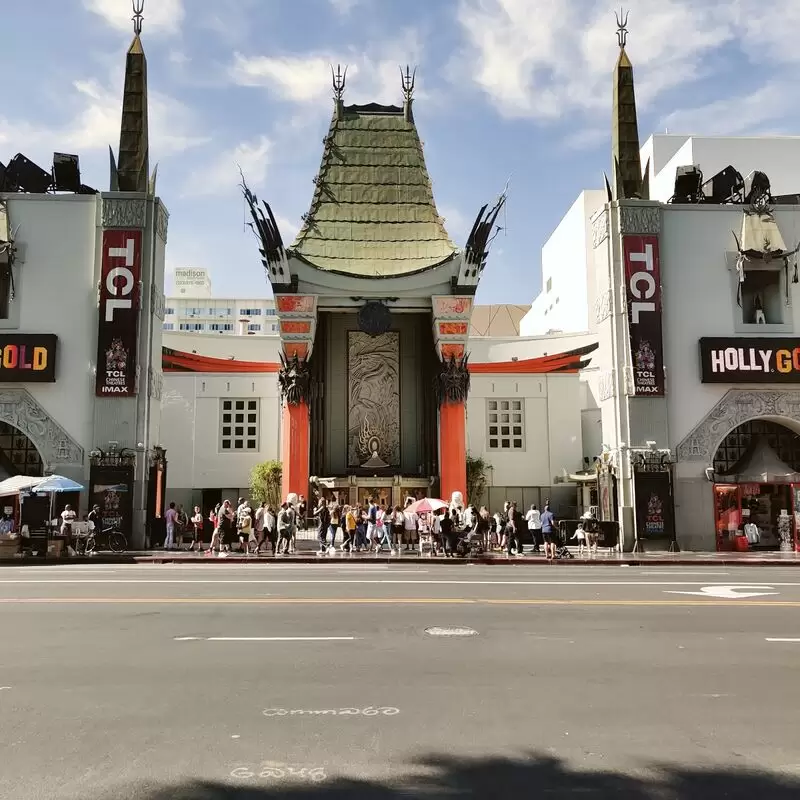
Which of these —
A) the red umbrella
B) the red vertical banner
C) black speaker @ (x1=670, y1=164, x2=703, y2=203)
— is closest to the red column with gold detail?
the red vertical banner

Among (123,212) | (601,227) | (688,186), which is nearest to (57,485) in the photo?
(123,212)

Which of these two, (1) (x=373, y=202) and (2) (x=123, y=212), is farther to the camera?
(1) (x=373, y=202)

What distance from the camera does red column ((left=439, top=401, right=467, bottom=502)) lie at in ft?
111

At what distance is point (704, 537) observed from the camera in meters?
25.7

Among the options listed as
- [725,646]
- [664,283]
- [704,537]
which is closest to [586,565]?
[704,537]

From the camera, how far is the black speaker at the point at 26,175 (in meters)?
28.7

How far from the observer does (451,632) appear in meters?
9.30

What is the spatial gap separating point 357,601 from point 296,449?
22252mm

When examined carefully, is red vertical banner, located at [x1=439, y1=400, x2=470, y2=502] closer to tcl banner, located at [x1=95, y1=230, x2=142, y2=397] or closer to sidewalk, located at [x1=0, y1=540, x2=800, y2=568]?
sidewalk, located at [x1=0, y1=540, x2=800, y2=568]

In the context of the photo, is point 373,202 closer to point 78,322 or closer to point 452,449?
point 452,449

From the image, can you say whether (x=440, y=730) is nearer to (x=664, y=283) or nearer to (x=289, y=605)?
(x=289, y=605)

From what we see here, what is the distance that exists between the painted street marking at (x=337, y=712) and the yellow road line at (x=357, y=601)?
17.9 ft

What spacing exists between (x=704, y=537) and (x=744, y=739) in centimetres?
2163

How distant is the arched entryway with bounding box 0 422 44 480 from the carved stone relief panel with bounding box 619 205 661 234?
21.9 m
